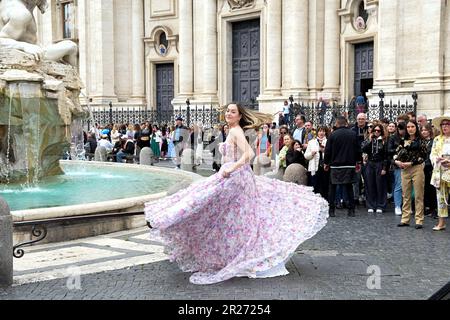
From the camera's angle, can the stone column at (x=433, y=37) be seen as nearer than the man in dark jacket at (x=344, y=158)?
No

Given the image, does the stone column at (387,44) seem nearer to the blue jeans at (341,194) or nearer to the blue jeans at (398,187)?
the blue jeans at (341,194)

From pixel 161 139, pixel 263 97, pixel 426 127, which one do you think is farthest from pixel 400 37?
pixel 426 127

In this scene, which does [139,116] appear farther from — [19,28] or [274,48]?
[19,28]

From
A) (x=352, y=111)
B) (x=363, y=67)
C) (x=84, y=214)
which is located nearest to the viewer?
(x=84, y=214)

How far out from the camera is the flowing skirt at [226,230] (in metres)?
5.91

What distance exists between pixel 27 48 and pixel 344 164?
599cm

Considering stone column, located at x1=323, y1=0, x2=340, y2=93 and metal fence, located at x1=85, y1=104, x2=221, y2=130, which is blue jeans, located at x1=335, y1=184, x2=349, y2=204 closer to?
stone column, located at x1=323, y1=0, x2=340, y2=93

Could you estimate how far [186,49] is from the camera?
28094 mm

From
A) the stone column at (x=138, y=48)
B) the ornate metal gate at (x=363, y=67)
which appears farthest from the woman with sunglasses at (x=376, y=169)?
the stone column at (x=138, y=48)

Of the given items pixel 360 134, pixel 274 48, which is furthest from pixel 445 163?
pixel 274 48

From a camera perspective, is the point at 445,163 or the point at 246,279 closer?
the point at 246,279

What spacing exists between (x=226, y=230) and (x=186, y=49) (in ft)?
75.1

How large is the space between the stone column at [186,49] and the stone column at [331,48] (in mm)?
7121

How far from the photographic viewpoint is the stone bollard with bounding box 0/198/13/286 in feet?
18.8
